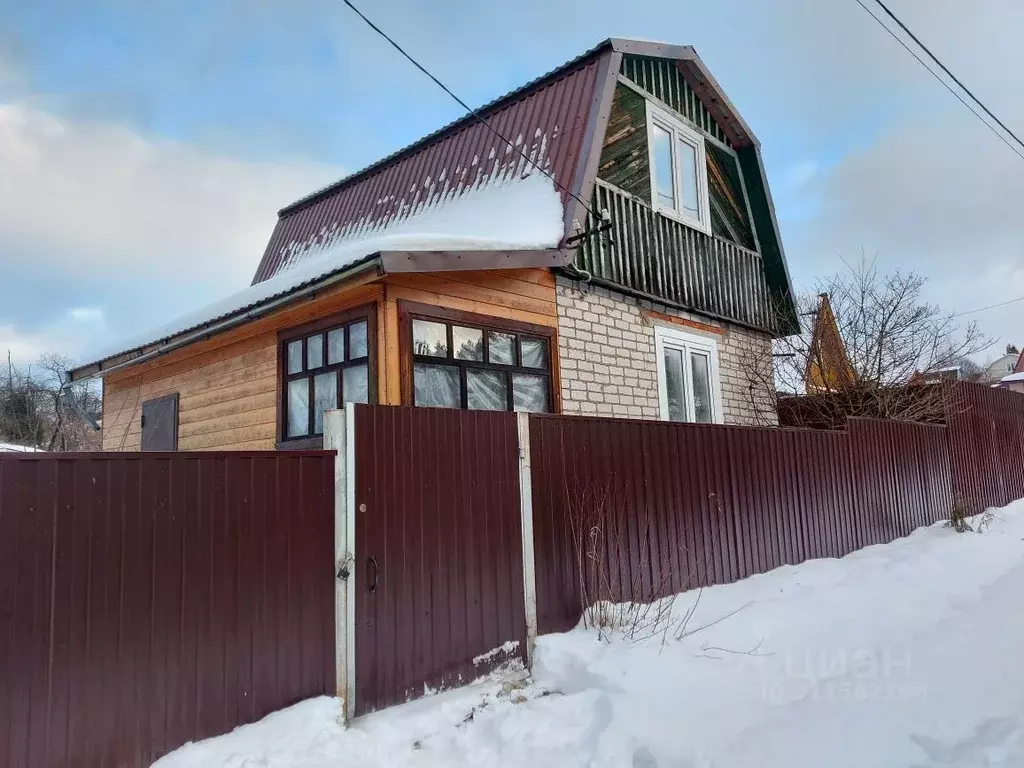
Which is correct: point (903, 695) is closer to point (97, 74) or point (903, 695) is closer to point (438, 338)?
point (438, 338)

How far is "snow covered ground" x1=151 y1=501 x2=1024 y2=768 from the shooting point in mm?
3455

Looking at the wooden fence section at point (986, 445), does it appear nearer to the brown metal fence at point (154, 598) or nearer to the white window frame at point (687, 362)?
the white window frame at point (687, 362)

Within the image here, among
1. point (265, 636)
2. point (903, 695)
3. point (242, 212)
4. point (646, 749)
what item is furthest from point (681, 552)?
point (242, 212)

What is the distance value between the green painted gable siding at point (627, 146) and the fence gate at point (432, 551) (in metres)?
5.03

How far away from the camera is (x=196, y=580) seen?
3.39 meters

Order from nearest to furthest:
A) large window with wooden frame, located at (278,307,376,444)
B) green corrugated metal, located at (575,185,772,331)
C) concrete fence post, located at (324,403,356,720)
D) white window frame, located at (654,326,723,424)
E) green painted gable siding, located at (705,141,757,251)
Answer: concrete fence post, located at (324,403,356,720) < large window with wooden frame, located at (278,307,376,444) < green corrugated metal, located at (575,185,772,331) < white window frame, located at (654,326,723,424) < green painted gable siding, located at (705,141,757,251)

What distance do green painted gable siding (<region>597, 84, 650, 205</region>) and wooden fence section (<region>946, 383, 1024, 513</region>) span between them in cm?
719

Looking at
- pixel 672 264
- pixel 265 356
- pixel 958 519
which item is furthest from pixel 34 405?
pixel 958 519

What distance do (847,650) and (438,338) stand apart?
14.2ft

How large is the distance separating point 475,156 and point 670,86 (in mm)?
3320

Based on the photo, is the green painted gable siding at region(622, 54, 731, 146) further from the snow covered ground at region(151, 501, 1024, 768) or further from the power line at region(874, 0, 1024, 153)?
the snow covered ground at region(151, 501, 1024, 768)

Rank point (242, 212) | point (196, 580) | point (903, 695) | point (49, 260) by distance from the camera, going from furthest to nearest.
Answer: point (49, 260) → point (242, 212) → point (903, 695) → point (196, 580)

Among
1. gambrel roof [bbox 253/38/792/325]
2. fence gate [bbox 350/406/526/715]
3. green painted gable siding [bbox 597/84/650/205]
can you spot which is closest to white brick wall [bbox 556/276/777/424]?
gambrel roof [bbox 253/38/792/325]

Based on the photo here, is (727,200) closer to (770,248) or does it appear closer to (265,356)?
(770,248)
